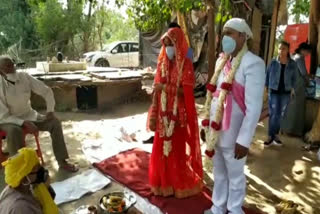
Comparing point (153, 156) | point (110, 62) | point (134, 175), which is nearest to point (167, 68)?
point (153, 156)

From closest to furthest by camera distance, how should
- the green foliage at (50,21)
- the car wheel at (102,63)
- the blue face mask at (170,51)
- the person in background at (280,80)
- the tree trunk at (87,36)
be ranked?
the blue face mask at (170,51) < the person in background at (280,80) < the car wheel at (102,63) < the green foliage at (50,21) < the tree trunk at (87,36)

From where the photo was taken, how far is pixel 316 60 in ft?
19.6

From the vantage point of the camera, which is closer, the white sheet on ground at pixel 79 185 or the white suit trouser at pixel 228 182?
the white suit trouser at pixel 228 182

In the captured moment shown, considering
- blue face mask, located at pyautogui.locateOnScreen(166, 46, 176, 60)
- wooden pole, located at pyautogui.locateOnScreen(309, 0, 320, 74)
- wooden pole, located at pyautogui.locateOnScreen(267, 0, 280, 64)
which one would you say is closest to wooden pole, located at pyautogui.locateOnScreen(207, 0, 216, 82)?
wooden pole, located at pyautogui.locateOnScreen(309, 0, 320, 74)

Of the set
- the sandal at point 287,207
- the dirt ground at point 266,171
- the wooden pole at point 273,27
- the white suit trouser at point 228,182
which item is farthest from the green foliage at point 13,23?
the sandal at point 287,207

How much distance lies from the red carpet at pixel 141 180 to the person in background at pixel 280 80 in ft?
6.89

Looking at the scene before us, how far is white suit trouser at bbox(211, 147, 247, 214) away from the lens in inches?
108

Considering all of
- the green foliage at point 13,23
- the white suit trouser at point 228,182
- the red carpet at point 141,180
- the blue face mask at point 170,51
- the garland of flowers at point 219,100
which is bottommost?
the red carpet at point 141,180

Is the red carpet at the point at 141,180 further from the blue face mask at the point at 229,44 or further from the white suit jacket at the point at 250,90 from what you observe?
the blue face mask at the point at 229,44

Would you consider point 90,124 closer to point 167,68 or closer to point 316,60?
point 167,68

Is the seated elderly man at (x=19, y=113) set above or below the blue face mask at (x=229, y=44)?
below

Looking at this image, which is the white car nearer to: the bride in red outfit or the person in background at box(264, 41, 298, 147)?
the person in background at box(264, 41, 298, 147)

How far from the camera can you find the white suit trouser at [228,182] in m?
2.73

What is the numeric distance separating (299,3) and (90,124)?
773 centimetres
